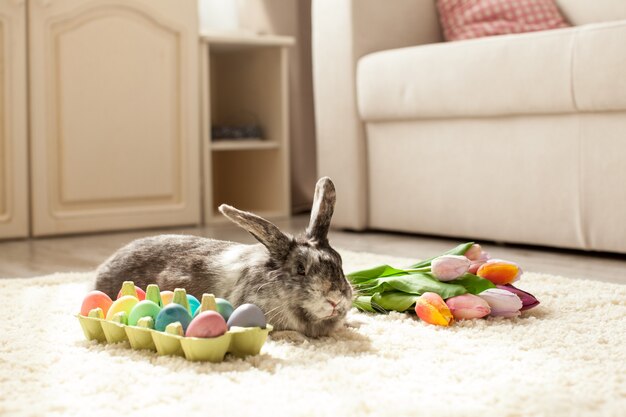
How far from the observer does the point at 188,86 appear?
10.2ft

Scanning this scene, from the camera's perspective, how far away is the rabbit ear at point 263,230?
128 centimetres

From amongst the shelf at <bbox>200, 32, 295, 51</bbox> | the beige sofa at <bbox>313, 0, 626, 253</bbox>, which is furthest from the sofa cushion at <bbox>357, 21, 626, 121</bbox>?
the shelf at <bbox>200, 32, 295, 51</bbox>

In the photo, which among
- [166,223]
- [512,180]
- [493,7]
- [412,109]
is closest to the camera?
[512,180]

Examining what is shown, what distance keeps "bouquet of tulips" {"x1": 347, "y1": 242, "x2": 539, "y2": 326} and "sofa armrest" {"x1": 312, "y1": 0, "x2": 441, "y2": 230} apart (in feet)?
4.22

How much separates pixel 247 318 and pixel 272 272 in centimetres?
16

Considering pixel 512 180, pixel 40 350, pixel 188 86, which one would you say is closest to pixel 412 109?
pixel 512 180

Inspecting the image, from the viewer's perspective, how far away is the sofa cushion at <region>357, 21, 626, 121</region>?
83.2 inches

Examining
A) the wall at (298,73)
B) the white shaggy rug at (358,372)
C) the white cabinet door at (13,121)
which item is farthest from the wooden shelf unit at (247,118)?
the white shaggy rug at (358,372)

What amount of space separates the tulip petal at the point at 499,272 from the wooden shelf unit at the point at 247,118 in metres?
1.82

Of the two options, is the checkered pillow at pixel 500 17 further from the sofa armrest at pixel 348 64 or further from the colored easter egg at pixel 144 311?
the colored easter egg at pixel 144 311

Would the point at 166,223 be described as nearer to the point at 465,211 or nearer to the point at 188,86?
the point at 188,86

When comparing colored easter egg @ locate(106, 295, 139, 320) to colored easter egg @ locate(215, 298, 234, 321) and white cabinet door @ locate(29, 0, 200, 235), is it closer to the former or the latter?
colored easter egg @ locate(215, 298, 234, 321)

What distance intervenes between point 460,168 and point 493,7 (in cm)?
60

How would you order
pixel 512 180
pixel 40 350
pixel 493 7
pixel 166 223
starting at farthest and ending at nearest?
pixel 166 223 → pixel 493 7 → pixel 512 180 → pixel 40 350
